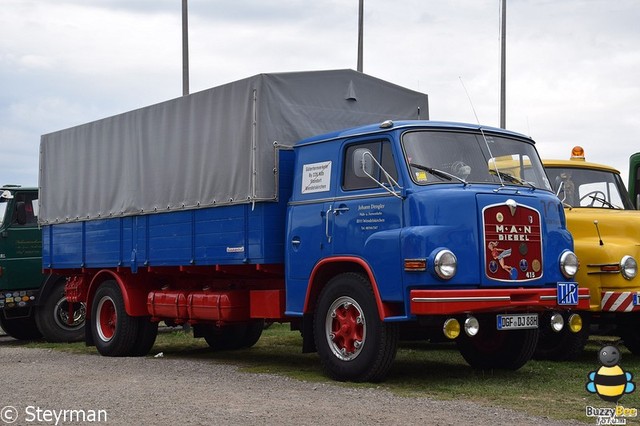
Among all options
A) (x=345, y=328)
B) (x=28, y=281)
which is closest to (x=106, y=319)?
(x=28, y=281)

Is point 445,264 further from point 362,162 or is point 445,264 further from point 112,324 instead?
point 112,324

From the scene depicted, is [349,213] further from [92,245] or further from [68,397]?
[92,245]

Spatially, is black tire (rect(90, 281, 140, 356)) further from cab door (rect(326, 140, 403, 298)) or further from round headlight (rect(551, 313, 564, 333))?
round headlight (rect(551, 313, 564, 333))

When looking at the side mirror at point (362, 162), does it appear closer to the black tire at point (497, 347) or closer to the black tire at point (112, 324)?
the black tire at point (497, 347)

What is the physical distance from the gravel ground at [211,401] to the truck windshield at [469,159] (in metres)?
2.25

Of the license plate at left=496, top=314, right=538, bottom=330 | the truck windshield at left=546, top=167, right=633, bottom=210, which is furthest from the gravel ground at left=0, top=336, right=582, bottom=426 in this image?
the truck windshield at left=546, top=167, right=633, bottom=210

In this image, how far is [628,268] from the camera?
11.0m

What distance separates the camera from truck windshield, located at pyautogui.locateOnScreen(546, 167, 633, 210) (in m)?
12.3

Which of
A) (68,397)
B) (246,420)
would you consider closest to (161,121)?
(68,397)

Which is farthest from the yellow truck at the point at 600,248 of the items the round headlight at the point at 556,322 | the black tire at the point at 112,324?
the black tire at the point at 112,324

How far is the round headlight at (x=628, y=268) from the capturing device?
10984mm

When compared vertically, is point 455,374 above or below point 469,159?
below

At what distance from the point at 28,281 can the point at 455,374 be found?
8980 millimetres

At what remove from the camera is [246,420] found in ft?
24.8
